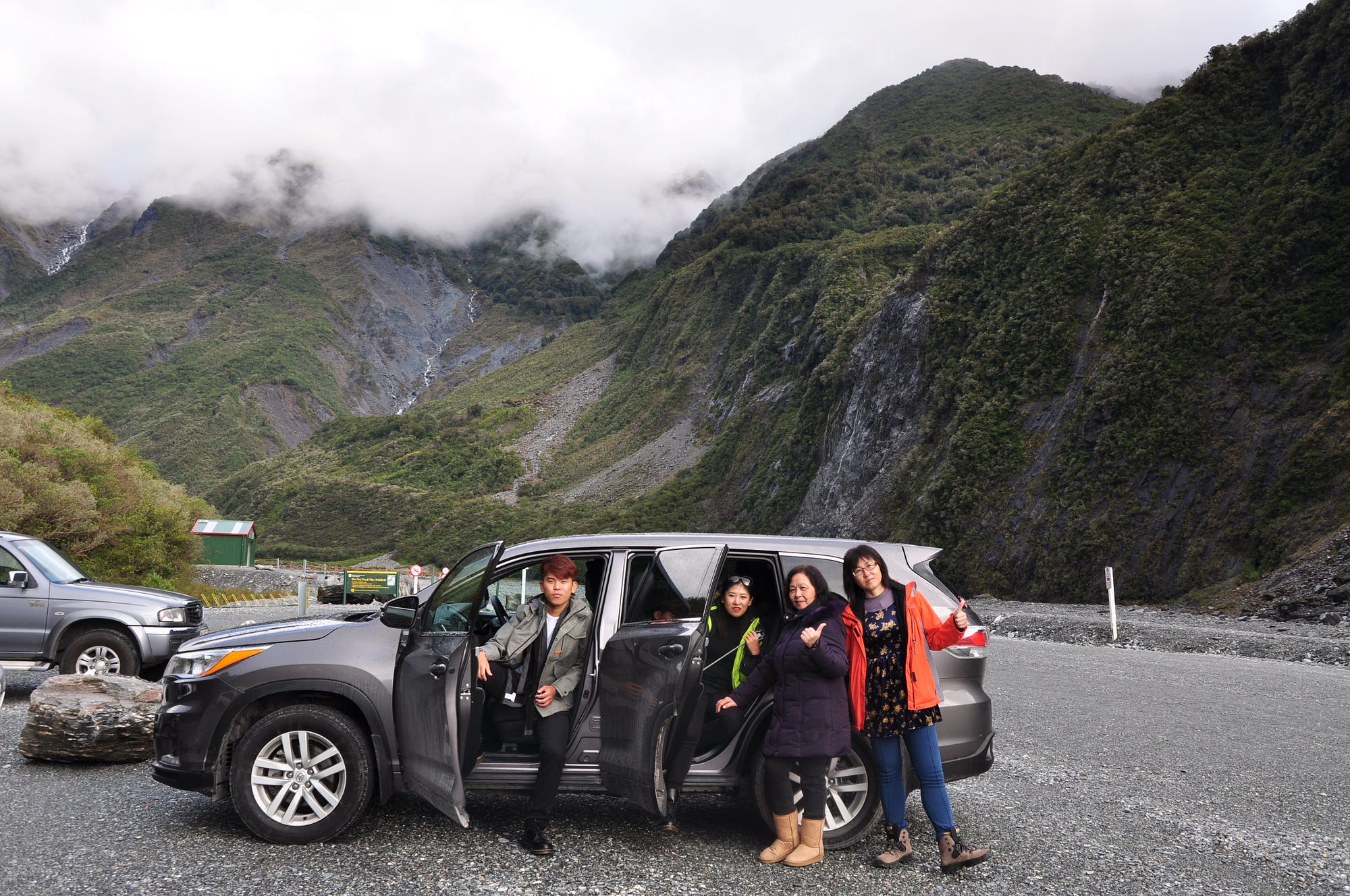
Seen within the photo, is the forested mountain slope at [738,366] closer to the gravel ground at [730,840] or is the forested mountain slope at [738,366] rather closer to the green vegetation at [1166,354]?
the green vegetation at [1166,354]

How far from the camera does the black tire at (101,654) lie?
373 inches

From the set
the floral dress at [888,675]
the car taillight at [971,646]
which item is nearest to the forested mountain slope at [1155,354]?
the car taillight at [971,646]

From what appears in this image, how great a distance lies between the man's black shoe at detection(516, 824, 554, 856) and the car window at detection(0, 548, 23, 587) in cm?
795

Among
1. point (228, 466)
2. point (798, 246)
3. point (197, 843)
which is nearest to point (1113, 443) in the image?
point (197, 843)

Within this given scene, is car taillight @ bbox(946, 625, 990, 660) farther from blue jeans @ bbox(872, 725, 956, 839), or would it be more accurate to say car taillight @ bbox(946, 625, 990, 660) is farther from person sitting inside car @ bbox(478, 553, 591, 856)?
person sitting inside car @ bbox(478, 553, 591, 856)

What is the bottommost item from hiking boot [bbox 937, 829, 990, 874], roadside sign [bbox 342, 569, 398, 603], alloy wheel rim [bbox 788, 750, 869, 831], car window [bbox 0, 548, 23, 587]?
roadside sign [bbox 342, 569, 398, 603]

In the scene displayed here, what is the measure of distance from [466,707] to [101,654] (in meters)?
7.15

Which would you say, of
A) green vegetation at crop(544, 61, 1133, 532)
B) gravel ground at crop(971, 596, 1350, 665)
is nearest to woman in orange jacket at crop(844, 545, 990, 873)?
gravel ground at crop(971, 596, 1350, 665)

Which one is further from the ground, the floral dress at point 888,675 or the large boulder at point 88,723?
the floral dress at point 888,675

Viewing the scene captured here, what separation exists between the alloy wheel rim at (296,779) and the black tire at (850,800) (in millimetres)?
2361

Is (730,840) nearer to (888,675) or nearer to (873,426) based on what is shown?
A: (888,675)

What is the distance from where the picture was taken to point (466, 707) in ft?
15.4

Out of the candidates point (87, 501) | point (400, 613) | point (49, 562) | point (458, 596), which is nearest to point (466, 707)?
point (458, 596)

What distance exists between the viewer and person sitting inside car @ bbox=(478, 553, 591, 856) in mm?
4820
